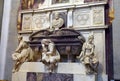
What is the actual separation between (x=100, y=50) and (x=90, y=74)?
1.21 meters

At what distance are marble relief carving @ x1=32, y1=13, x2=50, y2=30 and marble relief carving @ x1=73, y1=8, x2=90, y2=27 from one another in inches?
51.6

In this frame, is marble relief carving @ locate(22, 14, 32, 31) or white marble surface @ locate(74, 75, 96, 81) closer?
white marble surface @ locate(74, 75, 96, 81)

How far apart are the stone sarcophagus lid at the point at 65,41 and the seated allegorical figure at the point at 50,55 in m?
0.46

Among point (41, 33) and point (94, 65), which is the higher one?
point (41, 33)

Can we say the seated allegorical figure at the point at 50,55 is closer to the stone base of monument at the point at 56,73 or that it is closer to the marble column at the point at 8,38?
the stone base of monument at the point at 56,73

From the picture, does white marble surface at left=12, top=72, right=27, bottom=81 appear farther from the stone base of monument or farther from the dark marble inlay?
the dark marble inlay

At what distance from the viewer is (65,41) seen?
8.38 metres

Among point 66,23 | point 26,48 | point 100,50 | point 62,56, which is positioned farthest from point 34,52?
point 100,50

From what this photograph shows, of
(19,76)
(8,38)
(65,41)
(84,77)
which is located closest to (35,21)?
(8,38)

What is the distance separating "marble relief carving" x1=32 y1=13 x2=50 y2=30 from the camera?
9.52m

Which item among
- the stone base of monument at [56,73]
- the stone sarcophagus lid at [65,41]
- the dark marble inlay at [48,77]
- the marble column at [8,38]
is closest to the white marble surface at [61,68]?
the stone base of monument at [56,73]

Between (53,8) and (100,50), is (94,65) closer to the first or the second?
(100,50)

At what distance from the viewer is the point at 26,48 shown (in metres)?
8.76

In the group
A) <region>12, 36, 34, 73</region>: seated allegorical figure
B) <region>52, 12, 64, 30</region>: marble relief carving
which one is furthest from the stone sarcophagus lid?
<region>12, 36, 34, 73</region>: seated allegorical figure
